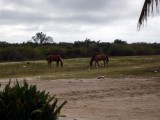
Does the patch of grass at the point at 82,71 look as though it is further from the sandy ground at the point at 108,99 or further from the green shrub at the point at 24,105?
the green shrub at the point at 24,105

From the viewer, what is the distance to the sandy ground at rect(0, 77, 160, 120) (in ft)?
35.4

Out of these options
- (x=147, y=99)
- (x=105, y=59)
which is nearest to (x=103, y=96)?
(x=147, y=99)

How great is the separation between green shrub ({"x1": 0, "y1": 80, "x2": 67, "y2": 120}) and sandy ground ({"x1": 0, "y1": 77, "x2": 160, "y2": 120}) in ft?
5.34

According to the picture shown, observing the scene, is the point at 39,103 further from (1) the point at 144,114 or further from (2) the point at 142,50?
(2) the point at 142,50

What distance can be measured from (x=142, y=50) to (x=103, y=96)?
4519 cm

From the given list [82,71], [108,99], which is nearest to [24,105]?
[108,99]

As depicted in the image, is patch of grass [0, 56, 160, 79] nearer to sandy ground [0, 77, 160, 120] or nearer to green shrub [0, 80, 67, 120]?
sandy ground [0, 77, 160, 120]

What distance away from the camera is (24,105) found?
7.58 meters

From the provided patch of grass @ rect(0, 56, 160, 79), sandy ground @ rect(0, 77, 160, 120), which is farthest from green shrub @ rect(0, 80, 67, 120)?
patch of grass @ rect(0, 56, 160, 79)

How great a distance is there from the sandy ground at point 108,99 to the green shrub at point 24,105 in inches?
64.1

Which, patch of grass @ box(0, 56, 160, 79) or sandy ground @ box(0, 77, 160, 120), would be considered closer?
sandy ground @ box(0, 77, 160, 120)

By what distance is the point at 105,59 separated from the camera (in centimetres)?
3384

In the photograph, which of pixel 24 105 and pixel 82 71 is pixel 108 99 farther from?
pixel 82 71

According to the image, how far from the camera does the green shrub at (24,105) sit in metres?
7.56
